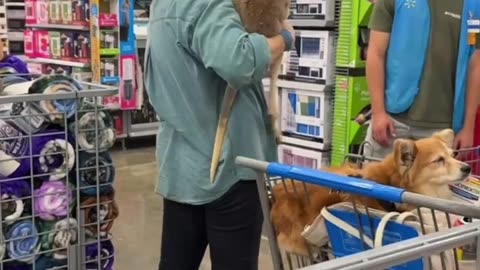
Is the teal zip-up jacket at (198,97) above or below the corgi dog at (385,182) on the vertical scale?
above

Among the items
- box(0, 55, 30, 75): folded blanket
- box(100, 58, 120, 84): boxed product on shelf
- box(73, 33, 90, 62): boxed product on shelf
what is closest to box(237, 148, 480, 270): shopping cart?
box(0, 55, 30, 75): folded blanket

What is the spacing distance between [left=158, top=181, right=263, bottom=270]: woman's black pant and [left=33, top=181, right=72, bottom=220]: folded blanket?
1.02ft

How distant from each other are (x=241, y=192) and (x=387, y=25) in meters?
1.00

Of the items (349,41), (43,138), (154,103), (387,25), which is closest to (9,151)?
(43,138)

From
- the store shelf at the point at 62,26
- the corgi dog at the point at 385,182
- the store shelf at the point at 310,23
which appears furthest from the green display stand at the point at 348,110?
the store shelf at the point at 62,26

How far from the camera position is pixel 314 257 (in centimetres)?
163

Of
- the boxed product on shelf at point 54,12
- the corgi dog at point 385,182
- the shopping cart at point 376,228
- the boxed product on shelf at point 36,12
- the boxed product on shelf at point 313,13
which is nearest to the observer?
the shopping cart at point 376,228

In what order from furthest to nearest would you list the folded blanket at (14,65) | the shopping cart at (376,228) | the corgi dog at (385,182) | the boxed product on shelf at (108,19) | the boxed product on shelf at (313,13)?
the boxed product on shelf at (108,19) → the boxed product on shelf at (313,13) → the folded blanket at (14,65) → the corgi dog at (385,182) → the shopping cart at (376,228)

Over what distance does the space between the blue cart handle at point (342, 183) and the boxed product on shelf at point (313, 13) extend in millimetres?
2530

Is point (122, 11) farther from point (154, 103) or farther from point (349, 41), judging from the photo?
point (154, 103)

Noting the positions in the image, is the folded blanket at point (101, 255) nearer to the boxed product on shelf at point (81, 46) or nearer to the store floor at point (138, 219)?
the store floor at point (138, 219)

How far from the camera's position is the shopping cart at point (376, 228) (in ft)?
3.41

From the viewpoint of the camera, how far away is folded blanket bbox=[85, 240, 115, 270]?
2.20 metres

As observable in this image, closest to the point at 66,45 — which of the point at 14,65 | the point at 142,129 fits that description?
the point at 142,129
